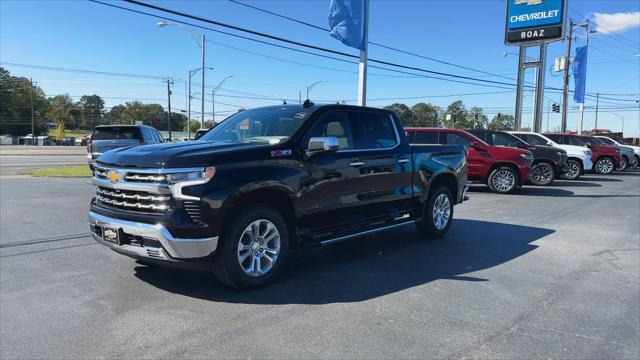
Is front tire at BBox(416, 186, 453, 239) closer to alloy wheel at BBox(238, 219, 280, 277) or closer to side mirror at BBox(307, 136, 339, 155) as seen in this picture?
side mirror at BBox(307, 136, 339, 155)

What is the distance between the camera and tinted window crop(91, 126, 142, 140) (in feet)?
51.2

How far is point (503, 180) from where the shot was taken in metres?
14.6

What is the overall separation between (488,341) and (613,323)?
4.53 feet

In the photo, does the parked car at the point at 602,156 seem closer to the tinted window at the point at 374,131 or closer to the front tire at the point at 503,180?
the front tire at the point at 503,180

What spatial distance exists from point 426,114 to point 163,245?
134375 mm

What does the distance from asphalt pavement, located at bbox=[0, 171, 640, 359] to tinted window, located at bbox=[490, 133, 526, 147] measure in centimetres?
745

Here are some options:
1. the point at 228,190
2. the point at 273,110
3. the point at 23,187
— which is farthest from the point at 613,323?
the point at 23,187

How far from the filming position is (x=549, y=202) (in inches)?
491

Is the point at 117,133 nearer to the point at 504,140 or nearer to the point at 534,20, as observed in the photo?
the point at 504,140

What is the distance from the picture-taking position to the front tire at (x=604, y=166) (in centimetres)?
2331

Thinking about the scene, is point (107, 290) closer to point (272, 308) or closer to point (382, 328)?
point (272, 308)

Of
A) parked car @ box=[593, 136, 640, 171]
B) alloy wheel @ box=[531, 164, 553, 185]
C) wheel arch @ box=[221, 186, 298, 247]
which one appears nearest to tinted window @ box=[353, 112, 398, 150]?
wheel arch @ box=[221, 186, 298, 247]

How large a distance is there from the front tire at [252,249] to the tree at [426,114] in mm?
121256

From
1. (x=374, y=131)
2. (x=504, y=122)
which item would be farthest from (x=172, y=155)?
(x=504, y=122)
